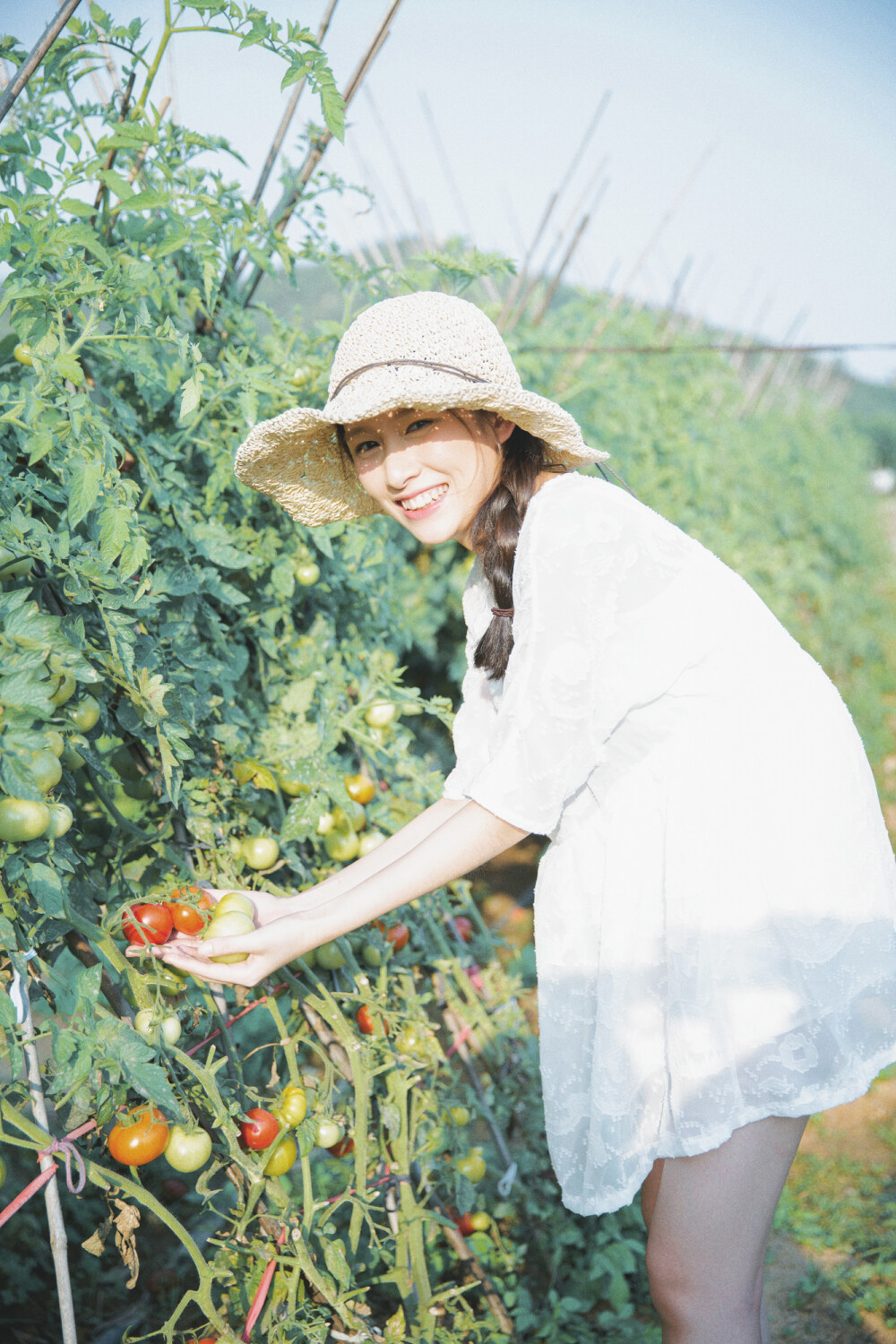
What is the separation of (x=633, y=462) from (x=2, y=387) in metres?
3.48

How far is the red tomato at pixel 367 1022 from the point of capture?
4.66 feet

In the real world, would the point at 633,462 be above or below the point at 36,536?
above

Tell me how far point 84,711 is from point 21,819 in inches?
8.0

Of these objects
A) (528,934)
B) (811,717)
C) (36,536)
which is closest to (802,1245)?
(528,934)

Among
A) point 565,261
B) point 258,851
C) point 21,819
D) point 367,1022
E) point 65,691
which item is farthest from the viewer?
point 565,261

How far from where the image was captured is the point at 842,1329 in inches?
75.1

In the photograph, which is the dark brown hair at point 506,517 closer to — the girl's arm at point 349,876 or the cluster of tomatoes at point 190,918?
the girl's arm at point 349,876

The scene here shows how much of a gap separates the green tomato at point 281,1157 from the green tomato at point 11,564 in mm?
783

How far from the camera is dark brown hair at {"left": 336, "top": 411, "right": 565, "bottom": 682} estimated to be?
1208 mm

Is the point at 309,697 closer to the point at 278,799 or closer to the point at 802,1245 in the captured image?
the point at 278,799

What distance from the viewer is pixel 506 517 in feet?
3.97

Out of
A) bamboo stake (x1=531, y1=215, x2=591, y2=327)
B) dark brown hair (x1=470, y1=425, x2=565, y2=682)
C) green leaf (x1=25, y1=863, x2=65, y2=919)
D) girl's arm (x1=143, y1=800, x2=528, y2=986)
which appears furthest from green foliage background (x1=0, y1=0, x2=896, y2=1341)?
bamboo stake (x1=531, y1=215, x2=591, y2=327)

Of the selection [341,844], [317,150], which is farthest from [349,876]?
[317,150]

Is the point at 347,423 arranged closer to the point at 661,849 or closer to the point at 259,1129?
the point at 661,849
